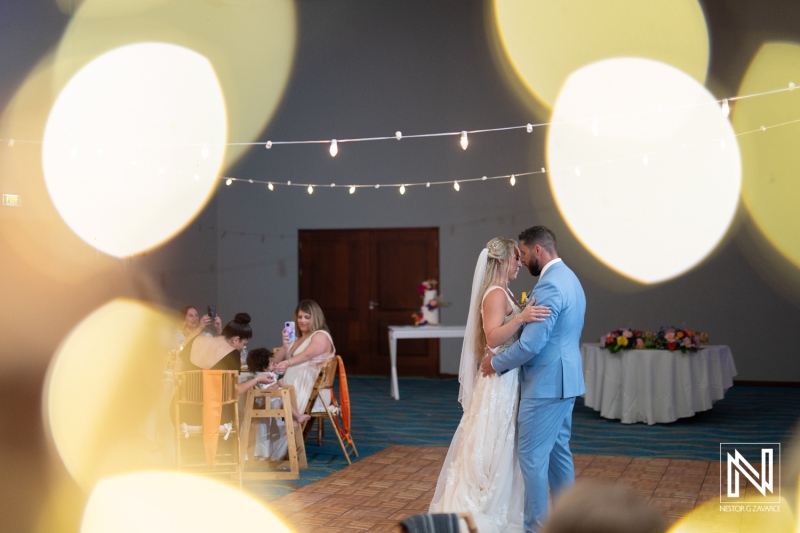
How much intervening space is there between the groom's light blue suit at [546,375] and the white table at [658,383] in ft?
14.7

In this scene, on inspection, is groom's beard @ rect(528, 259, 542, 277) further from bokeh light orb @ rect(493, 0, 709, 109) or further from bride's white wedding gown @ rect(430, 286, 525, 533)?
bokeh light orb @ rect(493, 0, 709, 109)

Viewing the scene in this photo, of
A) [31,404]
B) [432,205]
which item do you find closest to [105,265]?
[432,205]

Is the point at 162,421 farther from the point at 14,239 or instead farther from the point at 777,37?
the point at 777,37

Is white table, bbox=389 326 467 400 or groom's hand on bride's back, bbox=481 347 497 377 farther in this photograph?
white table, bbox=389 326 467 400

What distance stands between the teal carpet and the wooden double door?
1.89m

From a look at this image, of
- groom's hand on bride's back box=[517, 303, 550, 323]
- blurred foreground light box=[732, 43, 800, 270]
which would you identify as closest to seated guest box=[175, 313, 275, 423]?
groom's hand on bride's back box=[517, 303, 550, 323]

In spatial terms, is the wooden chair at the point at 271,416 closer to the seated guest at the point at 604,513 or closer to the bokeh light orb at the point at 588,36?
the seated guest at the point at 604,513

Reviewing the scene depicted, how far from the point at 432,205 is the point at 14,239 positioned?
617 centimetres

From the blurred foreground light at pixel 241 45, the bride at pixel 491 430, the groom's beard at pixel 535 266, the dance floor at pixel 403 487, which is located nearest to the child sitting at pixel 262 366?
the dance floor at pixel 403 487

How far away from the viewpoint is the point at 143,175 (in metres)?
11.6

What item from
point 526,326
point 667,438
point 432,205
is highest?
point 432,205

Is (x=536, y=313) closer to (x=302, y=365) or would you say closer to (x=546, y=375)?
(x=546, y=375)

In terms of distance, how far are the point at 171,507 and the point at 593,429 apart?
468cm

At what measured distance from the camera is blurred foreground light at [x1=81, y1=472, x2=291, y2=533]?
15.6 ft
